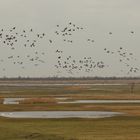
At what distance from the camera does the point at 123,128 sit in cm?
5206

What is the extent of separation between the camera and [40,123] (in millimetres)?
58969

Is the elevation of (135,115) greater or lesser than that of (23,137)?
lesser

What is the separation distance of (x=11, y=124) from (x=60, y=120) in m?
6.77

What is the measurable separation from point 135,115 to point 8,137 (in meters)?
26.1

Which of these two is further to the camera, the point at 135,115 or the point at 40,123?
the point at 135,115

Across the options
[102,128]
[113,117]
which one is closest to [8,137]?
[102,128]

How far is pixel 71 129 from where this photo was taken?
2042 inches

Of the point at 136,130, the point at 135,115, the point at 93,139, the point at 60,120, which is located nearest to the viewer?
the point at 93,139

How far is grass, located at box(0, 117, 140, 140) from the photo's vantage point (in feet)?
149

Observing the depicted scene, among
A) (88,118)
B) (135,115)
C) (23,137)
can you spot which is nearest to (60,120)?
(88,118)

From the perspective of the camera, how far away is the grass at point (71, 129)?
45.3m

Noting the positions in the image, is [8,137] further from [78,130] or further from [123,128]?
[123,128]

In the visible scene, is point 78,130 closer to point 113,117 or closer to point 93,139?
point 93,139

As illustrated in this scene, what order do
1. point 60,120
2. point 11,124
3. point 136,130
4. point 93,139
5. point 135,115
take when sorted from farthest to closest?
point 135,115 → point 60,120 → point 11,124 → point 136,130 → point 93,139
